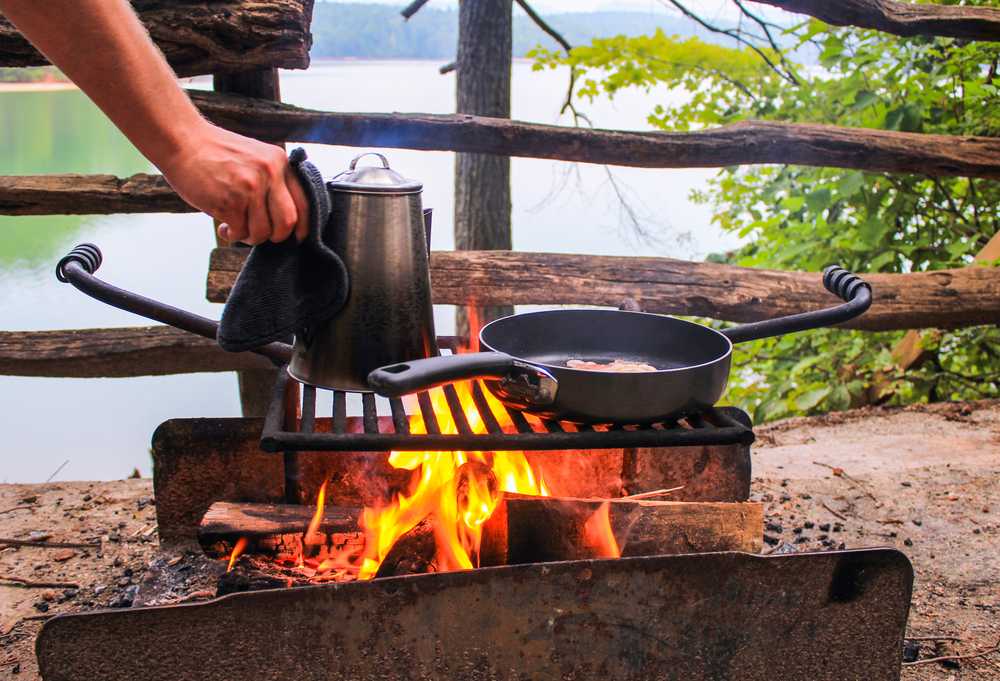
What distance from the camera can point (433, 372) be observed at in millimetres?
818

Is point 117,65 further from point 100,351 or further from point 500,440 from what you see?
point 100,351

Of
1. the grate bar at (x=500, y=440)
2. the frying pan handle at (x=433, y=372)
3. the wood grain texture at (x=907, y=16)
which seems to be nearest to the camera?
the frying pan handle at (x=433, y=372)

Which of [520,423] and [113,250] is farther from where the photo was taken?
[113,250]

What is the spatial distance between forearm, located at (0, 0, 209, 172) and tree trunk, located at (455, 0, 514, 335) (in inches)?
88.0

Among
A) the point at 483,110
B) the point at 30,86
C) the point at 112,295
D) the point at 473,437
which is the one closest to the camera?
the point at 473,437

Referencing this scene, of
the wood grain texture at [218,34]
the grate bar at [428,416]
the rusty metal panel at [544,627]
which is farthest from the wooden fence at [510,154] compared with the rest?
the rusty metal panel at [544,627]

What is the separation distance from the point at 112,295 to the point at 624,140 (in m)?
1.54

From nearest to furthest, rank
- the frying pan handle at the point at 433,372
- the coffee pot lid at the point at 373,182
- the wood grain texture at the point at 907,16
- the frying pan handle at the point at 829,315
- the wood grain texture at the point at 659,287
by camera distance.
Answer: the frying pan handle at the point at 433,372, the coffee pot lid at the point at 373,182, the frying pan handle at the point at 829,315, the wood grain texture at the point at 659,287, the wood grain texture at the point at 907,16

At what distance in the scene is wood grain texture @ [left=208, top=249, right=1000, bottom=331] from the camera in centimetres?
208

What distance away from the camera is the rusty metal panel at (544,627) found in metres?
0.98

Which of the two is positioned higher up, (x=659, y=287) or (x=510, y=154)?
(x=510, y=154)

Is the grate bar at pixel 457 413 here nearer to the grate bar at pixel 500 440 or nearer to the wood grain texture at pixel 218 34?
the grate bar at pixel 500 440

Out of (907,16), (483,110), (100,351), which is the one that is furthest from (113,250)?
(907,16)

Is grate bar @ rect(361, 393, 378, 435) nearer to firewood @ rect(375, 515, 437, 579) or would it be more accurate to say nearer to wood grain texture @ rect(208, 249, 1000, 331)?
firewood @ rect(375, 515, 437, 579)
